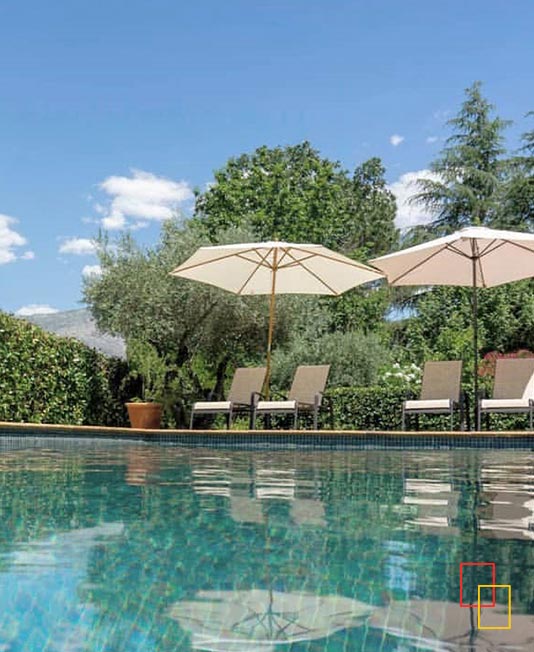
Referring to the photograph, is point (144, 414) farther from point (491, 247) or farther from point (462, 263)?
point (491, 247)

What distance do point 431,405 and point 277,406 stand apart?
7.57 ft

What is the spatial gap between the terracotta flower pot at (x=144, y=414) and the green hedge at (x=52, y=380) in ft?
2.99

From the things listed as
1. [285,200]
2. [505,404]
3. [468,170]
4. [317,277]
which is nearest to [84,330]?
[285,200]

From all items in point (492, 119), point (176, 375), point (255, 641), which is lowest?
point (255, 641)

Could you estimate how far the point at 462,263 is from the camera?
12.6 meters

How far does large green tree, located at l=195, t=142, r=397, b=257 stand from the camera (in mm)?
33156

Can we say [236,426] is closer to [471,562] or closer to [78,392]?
[78,392]

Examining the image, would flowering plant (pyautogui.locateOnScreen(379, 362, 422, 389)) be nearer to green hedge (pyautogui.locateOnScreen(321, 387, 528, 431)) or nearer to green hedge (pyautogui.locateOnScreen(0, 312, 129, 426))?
green hedge (pyautogui.locateOnScreen(321, 387, 528, 431))

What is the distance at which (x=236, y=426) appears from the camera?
1614cm

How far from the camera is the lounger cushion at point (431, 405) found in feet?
37.6

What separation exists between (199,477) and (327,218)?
28232 mm

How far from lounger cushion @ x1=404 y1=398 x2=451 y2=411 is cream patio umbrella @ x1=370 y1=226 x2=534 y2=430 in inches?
42.7

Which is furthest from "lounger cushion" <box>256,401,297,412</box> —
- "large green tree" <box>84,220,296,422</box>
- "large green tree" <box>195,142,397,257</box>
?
"large green tree" <box>195,142,397,257</box>

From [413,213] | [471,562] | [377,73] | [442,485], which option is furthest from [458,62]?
[471,562]
